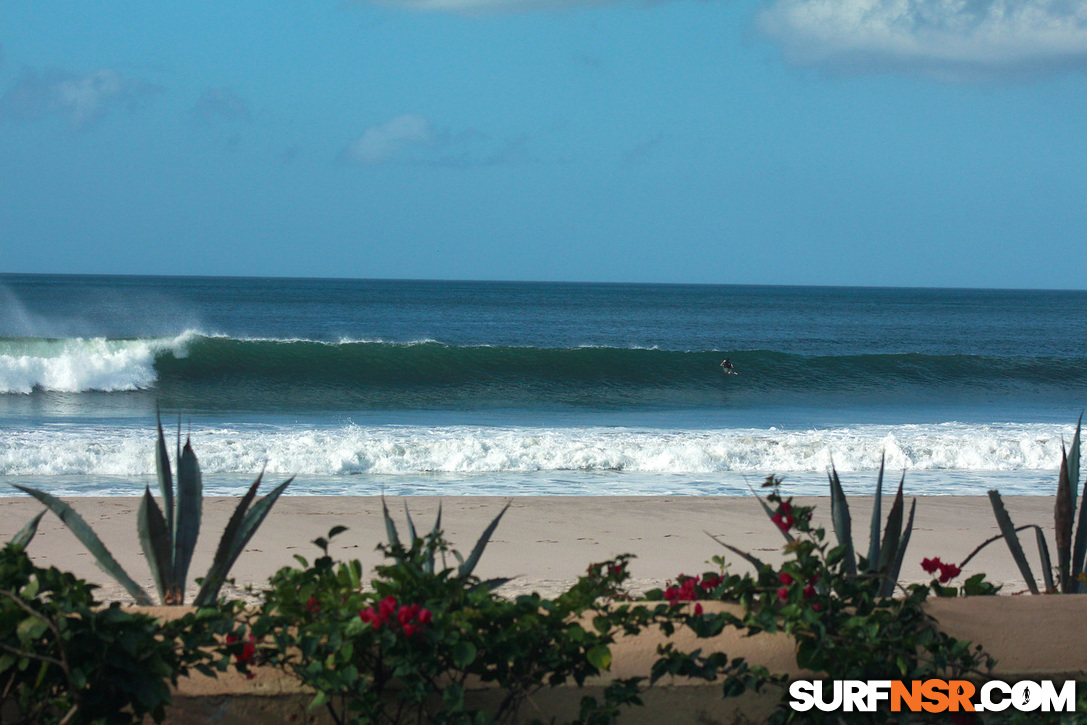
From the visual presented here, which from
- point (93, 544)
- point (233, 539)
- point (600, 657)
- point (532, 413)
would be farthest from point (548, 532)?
point (532, 413)

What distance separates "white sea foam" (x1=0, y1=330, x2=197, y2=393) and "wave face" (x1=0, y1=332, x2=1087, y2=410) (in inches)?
1.0

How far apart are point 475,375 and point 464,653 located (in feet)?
62.9

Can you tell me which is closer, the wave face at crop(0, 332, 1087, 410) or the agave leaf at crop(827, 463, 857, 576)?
the agave leaf at crop(827, 463, 857, 576)

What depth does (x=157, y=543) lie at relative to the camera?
2383 mm

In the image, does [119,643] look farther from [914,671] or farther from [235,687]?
[914,671]

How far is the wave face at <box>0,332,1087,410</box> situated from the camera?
17.9m

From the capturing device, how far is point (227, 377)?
65.7 feet

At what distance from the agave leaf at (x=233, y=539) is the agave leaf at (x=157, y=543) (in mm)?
147

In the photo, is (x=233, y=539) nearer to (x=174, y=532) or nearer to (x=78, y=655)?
(x=174, y=532)

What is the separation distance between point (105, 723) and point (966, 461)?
9893 mm

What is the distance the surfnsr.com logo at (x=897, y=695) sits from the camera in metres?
1.98

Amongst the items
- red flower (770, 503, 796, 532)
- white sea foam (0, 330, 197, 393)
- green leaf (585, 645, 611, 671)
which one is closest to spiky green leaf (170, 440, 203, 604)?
green leaf (585, 645, 611, 671)

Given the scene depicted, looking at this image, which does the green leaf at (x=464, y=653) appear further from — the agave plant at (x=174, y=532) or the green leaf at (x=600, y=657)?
the agave plant at (x=174, y=532)

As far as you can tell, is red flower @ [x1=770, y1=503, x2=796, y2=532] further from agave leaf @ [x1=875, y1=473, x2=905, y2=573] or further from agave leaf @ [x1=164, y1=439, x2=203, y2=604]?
agave leaf @ [x1=164, y1=439, x2=203, y2=604]
